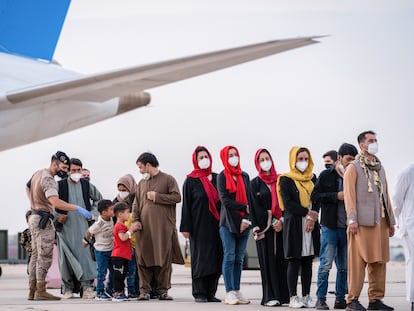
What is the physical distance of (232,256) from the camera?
12.1 meters

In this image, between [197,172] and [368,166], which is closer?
[368,166]

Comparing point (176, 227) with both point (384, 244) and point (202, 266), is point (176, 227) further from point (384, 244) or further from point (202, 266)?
point (384, 244)

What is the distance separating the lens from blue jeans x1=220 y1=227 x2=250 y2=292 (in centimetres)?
1198

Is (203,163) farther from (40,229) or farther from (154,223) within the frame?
(40,229)

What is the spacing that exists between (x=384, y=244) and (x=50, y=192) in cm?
386

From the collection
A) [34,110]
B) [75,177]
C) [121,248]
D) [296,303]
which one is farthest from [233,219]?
[34,110]

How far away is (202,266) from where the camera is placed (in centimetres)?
1245

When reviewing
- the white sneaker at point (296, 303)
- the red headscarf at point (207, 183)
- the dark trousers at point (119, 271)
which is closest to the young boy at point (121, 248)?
the dark trousers at point (119, 271)

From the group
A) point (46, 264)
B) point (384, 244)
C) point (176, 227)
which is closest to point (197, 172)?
point (176, 227)

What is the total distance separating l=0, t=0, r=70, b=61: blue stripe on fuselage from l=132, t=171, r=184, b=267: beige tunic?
130 inches

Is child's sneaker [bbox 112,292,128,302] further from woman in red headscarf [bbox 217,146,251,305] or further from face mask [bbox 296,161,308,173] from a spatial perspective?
face mask [bbox 296,161,308,173]

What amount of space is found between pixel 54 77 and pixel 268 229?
171 inches

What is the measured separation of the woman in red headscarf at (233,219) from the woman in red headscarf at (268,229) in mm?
177

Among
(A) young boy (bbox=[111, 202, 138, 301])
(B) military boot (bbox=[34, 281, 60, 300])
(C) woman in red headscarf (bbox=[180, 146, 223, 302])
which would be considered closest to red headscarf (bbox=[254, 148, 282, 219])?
(C) woman in red headscarf (bbox=[180, 146, 223, 302])
